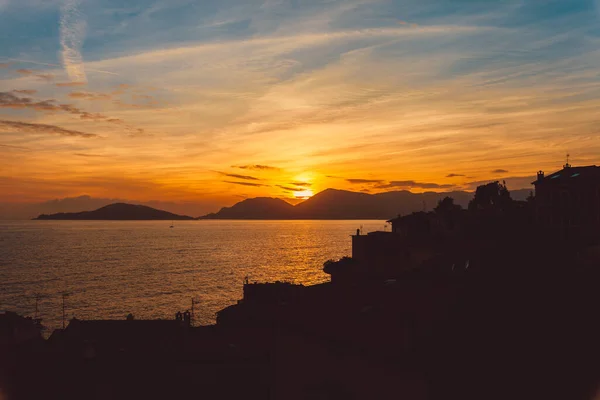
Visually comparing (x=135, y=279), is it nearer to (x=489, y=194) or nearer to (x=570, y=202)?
(x=489, y=194)

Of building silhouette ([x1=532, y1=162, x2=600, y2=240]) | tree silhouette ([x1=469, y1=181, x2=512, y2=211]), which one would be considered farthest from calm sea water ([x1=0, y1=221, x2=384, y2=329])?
building silhouette ([x1=532, y1=162, x2=600, y2=240])

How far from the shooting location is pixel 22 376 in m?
36.3

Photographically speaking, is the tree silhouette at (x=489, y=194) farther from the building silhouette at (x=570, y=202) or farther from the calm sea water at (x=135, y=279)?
the building silhouette at (x=570, y=202)

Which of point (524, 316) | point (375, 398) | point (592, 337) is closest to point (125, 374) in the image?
Result: point (375, 398)

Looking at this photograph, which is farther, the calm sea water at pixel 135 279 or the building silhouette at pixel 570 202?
the calm sea water at pixel 135 279

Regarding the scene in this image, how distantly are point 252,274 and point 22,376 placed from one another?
10314 centimetres

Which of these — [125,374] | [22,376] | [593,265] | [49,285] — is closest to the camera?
[593,265]

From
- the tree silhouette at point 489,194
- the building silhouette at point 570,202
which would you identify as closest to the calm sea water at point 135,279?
the tree silhouette at point 489,194

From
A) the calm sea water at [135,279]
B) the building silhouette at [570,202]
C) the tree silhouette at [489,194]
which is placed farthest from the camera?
the tree silhouette at [489,194]

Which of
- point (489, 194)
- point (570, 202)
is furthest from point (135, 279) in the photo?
point (570, 202)

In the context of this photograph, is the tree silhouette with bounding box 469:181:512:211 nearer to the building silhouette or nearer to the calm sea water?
the calm sea water

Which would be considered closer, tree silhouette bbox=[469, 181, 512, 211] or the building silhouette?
the building silhouette

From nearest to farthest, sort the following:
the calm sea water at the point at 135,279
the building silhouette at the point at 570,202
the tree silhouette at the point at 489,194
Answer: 1. the building silhouette at the point at 570,202
2. the calm sea water at the point at 135,279
3. the tree silhouette at the point at 489,194

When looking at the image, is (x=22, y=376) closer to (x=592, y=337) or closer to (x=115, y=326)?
(x=115, y=326)
